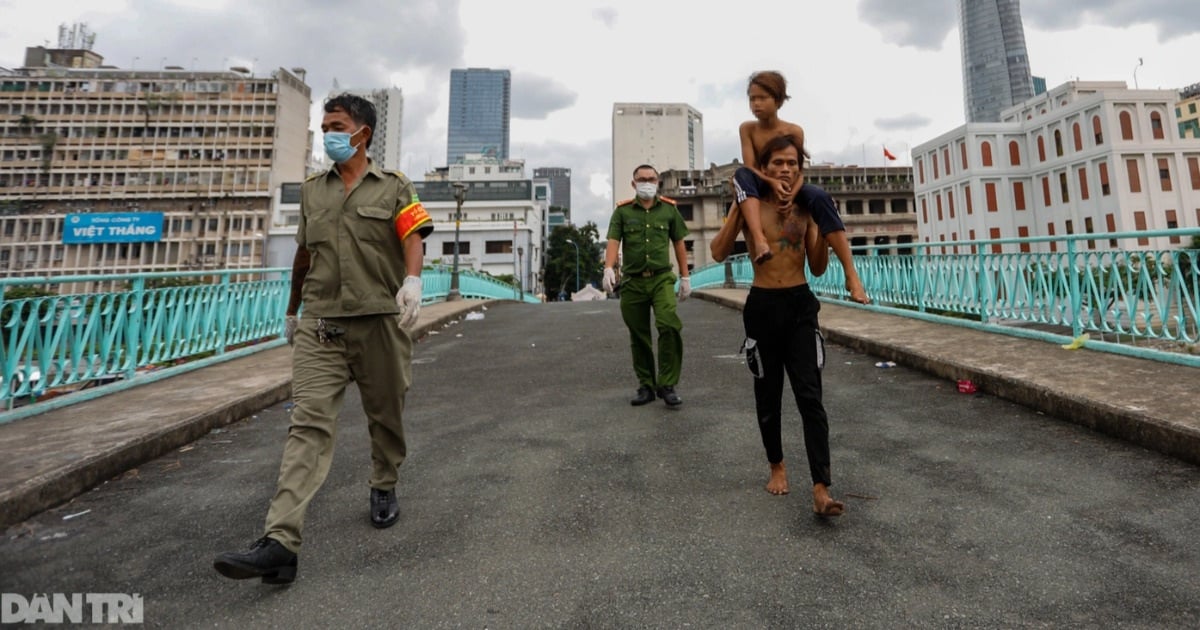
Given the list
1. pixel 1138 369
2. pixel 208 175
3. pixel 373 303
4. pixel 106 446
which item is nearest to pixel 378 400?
pixel 373 303

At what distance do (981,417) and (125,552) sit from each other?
506 centimetres

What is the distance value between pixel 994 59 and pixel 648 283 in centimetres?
18478

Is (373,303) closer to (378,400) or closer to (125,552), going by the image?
(378,400)

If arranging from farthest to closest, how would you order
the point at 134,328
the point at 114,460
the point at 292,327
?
the point at 134,328, the point at 114,460, the point at 292,327

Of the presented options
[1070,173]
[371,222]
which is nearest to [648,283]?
[371,222]

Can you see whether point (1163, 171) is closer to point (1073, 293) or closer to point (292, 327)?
point (1073, 293)

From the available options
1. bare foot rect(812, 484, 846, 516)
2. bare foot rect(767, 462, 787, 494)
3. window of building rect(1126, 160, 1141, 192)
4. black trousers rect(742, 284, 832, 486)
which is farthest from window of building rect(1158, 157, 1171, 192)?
bare foot rect(812, 484, 846, 516)

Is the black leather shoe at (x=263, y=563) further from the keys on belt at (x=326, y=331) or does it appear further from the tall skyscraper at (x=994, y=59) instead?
the tall skyscraper at (x=994, y=59)

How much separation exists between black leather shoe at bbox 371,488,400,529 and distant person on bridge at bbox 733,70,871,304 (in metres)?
2.09

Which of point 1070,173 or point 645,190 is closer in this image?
point 645,190

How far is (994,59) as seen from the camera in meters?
144

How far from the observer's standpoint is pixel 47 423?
4105mm

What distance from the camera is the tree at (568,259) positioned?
6862 centimetres

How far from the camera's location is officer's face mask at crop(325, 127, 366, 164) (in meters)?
2.62
